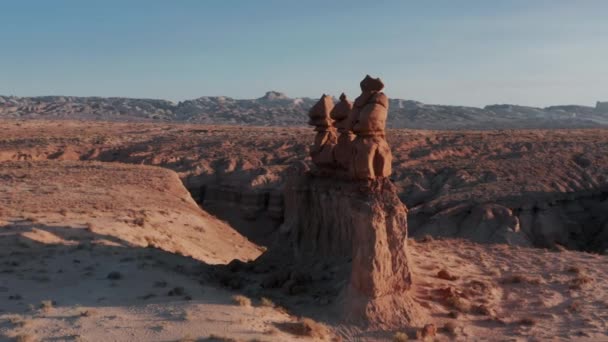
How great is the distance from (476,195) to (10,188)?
22363 millimetres

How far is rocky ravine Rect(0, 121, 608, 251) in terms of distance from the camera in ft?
89.6

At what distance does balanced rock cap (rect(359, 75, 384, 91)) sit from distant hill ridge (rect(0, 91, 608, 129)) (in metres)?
103

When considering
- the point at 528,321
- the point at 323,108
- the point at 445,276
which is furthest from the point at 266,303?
the point at 323,108

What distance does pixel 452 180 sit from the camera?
105 feet

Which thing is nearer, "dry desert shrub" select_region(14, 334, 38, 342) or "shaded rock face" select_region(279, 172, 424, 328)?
"dry desert shrub" select_region(14, 334, 38, 342)

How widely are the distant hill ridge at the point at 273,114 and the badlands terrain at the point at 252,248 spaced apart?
272 ft

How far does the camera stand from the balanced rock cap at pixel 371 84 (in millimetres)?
12278

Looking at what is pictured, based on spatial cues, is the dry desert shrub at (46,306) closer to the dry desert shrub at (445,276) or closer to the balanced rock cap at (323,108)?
the balanced rock cap at (323,108)

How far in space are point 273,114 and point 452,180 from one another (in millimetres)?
110350

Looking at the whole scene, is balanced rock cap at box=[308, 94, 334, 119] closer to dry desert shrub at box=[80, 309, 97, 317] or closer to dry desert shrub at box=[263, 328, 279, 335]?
dry desert shrub at box=[263, 328, 279, 335]

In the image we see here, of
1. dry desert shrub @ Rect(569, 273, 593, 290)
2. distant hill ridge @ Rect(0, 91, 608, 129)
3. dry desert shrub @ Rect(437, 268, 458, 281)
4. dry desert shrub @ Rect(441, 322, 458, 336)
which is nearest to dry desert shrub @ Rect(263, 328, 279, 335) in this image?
dry desert shrub @ Rect(441, 322, 458, 336)

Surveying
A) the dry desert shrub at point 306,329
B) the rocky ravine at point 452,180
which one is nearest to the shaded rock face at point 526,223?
the rocky ravine at point 452,180

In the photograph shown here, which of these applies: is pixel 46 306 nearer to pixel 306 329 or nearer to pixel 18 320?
pixel 18 320

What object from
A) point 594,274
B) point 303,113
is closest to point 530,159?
point 594,274
